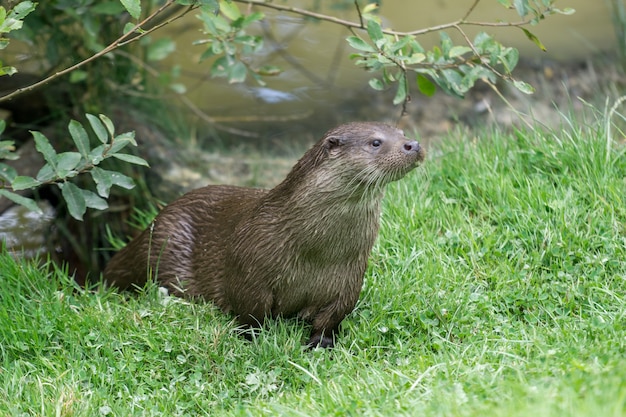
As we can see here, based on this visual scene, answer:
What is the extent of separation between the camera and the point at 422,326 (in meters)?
3.68

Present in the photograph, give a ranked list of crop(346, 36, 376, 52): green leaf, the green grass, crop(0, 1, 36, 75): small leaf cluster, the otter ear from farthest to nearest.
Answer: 1. crop(346, 36, 376, 52): green leaf
2. the otter ear
3. crop(0, 1, 36, 75): small leaf cluster
4. the green grass

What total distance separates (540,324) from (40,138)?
2.16m

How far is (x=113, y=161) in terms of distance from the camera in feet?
19.1

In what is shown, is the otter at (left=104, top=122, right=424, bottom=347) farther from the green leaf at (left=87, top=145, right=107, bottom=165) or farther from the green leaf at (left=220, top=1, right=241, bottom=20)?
the green leaf at (left=220, top=1, right=241, bottom=20)

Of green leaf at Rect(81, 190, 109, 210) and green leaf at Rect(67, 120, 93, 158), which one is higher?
green leaf at Rect(67, 120, 93, 158)

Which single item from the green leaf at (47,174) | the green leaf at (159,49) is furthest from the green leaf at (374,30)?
the green leaf at (159,49)

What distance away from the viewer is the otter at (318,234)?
3.52 m

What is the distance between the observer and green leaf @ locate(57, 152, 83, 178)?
3676mm

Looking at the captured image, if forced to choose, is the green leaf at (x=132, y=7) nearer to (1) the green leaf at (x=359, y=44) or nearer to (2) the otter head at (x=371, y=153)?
(2) the otter head at (x=371, y=153)

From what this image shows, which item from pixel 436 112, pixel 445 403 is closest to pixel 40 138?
pixel 445 403

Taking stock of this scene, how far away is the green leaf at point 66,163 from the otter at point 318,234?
2.42 ft

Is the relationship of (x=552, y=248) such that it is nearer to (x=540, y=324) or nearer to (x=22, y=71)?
(x=540, y=324)

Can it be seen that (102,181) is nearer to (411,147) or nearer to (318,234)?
(318,234)

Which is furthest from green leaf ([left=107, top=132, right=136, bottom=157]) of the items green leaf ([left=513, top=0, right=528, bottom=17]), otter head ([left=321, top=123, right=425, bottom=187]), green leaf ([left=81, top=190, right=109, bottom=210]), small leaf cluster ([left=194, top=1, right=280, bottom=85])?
green leaf ([left=513, top=0, right=528, bottom=17])
